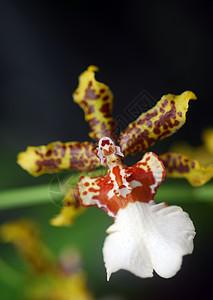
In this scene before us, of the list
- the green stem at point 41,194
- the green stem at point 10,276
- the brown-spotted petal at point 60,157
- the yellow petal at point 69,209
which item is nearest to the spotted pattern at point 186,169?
the green stem at point 41,194

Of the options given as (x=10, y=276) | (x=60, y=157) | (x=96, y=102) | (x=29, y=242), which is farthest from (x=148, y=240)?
(x=10, y=276)

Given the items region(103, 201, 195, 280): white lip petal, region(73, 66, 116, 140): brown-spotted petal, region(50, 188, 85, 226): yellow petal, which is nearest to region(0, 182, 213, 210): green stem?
region(50, 188, 85, 226): yellow petal

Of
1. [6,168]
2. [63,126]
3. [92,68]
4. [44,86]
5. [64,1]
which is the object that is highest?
[64,1]

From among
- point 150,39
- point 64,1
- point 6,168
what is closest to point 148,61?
point 150,39

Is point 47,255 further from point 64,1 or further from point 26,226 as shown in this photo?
point 64,1

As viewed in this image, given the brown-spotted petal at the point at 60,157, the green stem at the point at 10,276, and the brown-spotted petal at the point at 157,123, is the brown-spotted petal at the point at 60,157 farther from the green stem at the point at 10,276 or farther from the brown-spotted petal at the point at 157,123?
the green stem at the point at 10,276

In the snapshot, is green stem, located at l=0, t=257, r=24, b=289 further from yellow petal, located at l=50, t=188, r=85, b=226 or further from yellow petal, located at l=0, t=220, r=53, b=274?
yellow petal, located at l=50, t=188, r=85, b=226
